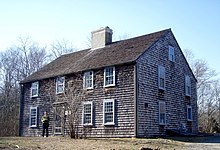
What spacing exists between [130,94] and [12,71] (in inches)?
1175

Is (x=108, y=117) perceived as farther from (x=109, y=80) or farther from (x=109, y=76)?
(x=109, y=76)

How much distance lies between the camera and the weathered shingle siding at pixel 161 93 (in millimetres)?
22234

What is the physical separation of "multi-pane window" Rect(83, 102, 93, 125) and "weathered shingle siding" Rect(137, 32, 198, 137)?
434 cm

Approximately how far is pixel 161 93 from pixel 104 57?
539cm

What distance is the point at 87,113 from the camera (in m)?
24.4

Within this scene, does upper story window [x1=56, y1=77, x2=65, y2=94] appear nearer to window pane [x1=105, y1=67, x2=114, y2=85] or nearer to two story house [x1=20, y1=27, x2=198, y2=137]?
two story house [x1=20, y1=27, x2=198, y2=137]

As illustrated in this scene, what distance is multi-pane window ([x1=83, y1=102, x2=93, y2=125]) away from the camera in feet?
79.3

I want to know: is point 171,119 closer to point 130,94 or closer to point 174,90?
point 174,90

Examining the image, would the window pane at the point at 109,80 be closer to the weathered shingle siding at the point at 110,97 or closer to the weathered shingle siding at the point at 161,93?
the weathered shingle siding at the point at 110,97

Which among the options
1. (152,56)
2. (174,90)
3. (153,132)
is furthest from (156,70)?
(153,132)

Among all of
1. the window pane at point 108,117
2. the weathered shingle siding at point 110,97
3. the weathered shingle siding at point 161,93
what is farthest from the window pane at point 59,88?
the weathered shingle siding at point 161,93

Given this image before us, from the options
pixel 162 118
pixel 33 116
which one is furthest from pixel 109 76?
pixel 33 116

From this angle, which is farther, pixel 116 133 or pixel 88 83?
pixel 88 83

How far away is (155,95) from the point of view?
2377cm
